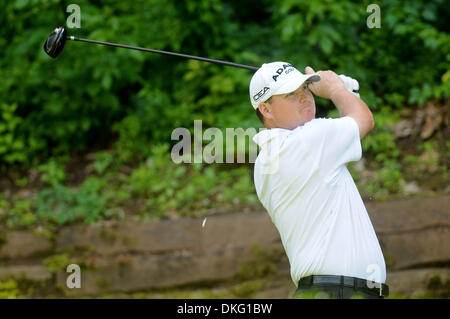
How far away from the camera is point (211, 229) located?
6.83m

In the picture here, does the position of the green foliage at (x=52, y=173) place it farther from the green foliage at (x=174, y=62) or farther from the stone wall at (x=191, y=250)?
the stone wall at (x=191, y=250)

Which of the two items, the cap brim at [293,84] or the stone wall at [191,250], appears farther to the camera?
the stone wall at [191,250]

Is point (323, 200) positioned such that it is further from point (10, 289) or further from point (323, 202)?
point (10, 289)

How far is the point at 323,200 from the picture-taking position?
123 inches

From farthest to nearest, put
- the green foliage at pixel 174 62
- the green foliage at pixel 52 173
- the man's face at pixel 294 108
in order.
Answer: the green foliage at pixel 52 173 < the green foliage at pixel 174 62 < the man's face at pixel 294 108

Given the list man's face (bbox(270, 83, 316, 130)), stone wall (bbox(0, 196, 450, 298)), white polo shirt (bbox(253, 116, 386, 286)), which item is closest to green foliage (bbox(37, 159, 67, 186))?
stone wall (bbox(0, 196, 450, 298))

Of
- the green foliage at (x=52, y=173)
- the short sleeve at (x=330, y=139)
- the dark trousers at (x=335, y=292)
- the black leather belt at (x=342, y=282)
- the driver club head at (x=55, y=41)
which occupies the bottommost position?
the dark trousers at (x=335, y=292)

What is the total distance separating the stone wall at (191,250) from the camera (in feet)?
20.6

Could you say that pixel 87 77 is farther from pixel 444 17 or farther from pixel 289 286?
pixel 444 17

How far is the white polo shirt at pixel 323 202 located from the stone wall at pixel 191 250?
3.25 m

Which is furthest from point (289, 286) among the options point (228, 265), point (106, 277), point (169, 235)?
point (106, 277)

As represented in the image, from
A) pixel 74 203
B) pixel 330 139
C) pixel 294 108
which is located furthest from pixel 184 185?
pixel 330 139

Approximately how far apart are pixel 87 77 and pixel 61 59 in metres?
0.34

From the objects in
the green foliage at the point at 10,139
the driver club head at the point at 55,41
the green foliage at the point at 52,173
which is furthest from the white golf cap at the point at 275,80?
the green foliage at the point at 10,139
